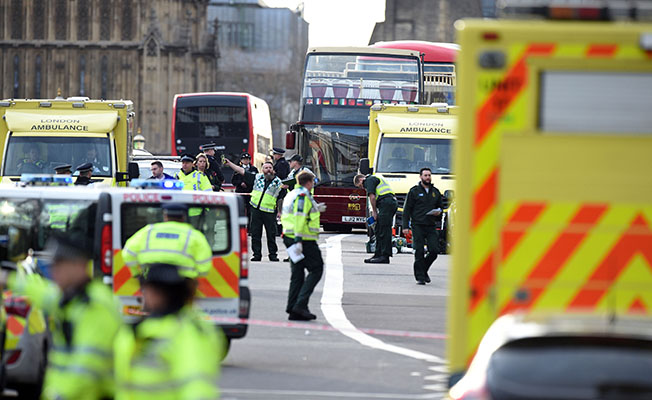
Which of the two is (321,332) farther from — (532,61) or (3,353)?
(532,61)

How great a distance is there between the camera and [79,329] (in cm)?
595

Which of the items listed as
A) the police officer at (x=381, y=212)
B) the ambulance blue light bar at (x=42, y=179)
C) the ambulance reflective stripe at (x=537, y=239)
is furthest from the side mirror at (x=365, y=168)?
the ambulance reflective stripe at (x=537, y=239)

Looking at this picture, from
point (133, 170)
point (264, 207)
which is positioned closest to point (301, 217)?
point (133, 170)

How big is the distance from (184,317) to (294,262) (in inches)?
407

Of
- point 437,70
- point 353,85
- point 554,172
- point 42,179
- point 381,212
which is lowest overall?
point 381,212

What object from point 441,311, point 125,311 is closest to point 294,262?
point 441,311

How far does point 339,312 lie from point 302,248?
1391 mm

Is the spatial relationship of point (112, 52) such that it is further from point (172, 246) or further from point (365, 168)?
point (172, 246)

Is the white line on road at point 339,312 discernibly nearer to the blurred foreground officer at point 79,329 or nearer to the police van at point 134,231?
the police van at point 134,231

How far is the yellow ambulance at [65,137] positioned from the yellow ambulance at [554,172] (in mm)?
17331

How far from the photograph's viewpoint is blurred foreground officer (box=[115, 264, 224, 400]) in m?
5.04

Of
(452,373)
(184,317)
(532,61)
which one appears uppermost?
(532,61)

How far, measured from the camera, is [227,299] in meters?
12.3

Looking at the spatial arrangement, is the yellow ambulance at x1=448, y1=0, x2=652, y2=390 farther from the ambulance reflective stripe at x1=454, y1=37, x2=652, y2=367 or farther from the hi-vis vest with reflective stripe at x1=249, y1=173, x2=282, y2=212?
the hi-vis vest with reflective stripe at x1=249, y1=173, x2=282, y2=212
